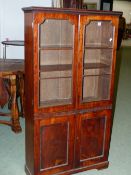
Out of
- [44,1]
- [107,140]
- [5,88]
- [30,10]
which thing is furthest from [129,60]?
[30,10]

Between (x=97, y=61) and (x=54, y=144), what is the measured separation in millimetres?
898

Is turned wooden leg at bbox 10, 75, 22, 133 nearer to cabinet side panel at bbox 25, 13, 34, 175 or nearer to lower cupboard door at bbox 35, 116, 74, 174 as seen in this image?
cabinet side panel at bbox 25, 13, 34, 175

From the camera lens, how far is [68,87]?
2375 millimetres

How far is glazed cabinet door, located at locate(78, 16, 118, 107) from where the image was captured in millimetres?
2291

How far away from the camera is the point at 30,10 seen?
1993 mm

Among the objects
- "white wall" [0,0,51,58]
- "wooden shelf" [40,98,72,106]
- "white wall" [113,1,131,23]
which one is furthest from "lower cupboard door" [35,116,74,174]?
"white wall" [113,1,131,23]

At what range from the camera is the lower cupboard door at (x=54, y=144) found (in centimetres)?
226

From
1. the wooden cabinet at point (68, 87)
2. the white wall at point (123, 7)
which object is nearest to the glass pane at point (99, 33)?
the wooden cabinet at point (68, 87)

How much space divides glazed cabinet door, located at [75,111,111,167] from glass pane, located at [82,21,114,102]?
7.1 inches

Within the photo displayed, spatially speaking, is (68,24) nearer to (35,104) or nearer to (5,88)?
(35,104)

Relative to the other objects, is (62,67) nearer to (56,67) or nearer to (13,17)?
(56,67)

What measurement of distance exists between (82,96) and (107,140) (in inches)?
22.5

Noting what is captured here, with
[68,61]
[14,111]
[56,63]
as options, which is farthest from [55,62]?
[14,111]

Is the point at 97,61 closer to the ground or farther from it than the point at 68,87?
farther from it
